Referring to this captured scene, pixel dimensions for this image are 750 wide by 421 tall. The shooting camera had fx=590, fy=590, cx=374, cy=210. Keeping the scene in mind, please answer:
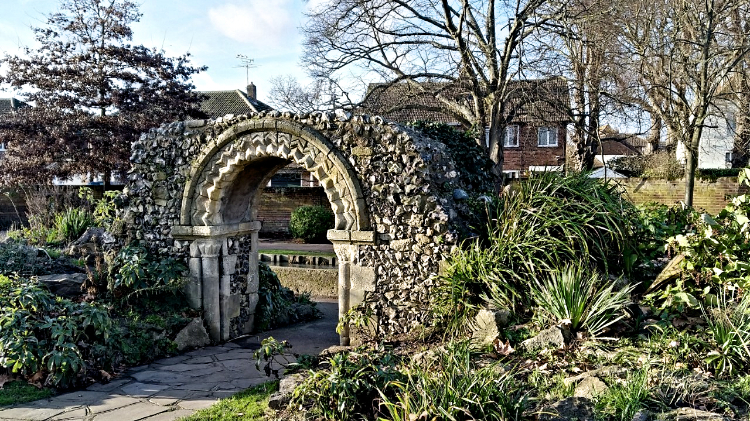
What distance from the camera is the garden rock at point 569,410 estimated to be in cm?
381

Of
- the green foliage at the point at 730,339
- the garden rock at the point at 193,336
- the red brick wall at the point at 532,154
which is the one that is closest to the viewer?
the green foliage at the point at 730,339

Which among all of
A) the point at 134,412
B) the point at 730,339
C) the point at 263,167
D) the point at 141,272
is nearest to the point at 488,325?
the point at 730,339

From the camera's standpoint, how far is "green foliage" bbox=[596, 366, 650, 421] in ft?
12.2

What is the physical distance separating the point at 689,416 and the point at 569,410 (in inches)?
27.9

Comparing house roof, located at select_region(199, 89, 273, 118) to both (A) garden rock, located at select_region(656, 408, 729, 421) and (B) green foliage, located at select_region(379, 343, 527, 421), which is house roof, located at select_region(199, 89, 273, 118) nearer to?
(B) green foliage, located at select_region(379, 343, 527, 421)

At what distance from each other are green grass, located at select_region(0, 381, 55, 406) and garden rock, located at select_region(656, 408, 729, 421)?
549 cm

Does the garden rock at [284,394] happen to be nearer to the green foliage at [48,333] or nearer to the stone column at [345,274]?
the stone column at [345,274]

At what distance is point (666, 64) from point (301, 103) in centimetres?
1216

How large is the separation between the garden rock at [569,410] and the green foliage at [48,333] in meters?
4.70

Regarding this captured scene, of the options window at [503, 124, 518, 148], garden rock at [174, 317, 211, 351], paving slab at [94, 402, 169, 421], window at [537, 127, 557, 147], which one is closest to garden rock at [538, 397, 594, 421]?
paving slab at [94, 402, 169, 421]

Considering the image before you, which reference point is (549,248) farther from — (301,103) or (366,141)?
(301,103)

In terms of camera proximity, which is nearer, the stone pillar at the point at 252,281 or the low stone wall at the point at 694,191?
the stone pillar at the point at 252,281

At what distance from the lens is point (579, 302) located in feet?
17.0

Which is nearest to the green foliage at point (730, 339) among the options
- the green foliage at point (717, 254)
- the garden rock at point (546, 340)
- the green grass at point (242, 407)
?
the green foliage at point (717, 254)
